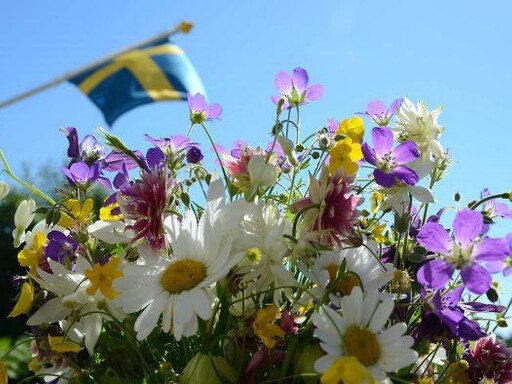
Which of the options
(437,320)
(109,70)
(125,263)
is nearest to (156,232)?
(125,263)

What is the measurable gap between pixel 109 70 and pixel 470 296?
7.51 feet

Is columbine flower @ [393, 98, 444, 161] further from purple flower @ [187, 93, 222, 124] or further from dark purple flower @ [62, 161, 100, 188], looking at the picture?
dark purple flower @ [62, 161, 100, 188]

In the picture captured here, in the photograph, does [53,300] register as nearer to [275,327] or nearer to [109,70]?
[275,327]

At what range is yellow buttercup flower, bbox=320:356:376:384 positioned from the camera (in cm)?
54

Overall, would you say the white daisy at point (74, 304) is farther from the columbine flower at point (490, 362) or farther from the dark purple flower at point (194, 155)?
the columbine flower at point (490, 362)

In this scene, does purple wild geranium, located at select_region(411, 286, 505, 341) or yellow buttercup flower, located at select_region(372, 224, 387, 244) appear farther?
yellow buttercup flower, located at select_region(372, 224, 387, 244)

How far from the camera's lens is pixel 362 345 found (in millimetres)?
592

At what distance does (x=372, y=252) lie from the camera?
669mm

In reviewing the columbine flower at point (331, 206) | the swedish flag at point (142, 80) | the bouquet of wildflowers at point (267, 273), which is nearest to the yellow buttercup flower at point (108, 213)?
the bouquet of wildflowers at point (267, 273)

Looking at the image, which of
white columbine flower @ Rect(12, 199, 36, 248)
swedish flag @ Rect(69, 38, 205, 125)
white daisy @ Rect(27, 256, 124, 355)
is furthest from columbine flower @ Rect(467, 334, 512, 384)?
swedish flag @ Rect(69, 38, 205, 125)

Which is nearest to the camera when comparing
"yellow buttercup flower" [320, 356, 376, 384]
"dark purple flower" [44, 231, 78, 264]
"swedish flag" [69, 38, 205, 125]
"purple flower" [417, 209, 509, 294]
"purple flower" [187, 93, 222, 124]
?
"yellow buttercup flower" [320, 356, 376, 384]

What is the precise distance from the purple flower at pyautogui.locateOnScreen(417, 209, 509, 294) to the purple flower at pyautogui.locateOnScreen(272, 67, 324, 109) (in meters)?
0.27

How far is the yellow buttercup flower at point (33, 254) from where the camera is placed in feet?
2.41

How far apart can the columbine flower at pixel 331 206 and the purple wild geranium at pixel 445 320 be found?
0.33 feet
